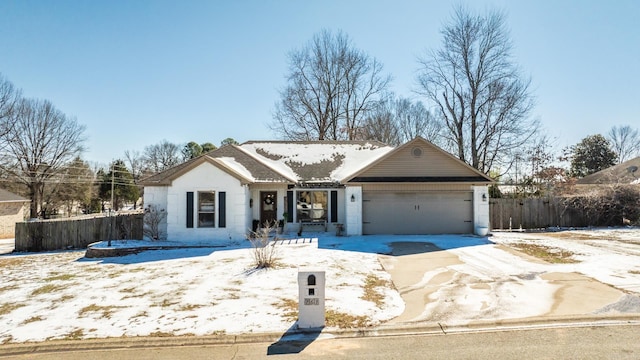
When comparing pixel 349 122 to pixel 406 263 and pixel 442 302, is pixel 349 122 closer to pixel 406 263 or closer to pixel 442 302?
pixel 406 263

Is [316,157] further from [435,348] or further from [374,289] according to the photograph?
[435,348]

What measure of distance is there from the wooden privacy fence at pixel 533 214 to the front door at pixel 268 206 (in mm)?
11711

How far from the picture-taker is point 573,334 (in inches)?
214

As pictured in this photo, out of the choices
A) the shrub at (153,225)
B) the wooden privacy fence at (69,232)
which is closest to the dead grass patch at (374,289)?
Result: the shrub at (153,225)

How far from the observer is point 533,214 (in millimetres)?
19547

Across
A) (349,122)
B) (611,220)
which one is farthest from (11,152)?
(611,220)

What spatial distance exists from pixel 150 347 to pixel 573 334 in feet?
21.3

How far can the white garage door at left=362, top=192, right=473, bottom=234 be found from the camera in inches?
669

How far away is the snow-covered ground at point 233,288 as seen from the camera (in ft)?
20.4

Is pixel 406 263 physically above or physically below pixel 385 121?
below

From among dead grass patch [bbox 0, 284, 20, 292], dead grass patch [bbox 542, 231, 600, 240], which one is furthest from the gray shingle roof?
dead grass patch [bbox 542, 231, 600, 240]

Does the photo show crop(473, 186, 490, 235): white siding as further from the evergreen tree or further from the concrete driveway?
the evergreen tree

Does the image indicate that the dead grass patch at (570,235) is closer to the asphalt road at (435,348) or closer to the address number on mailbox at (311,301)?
the asphalt road at (435,348)

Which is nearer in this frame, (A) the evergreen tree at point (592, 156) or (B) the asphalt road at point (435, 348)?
(B) the asphalt road at point (435, 348)
